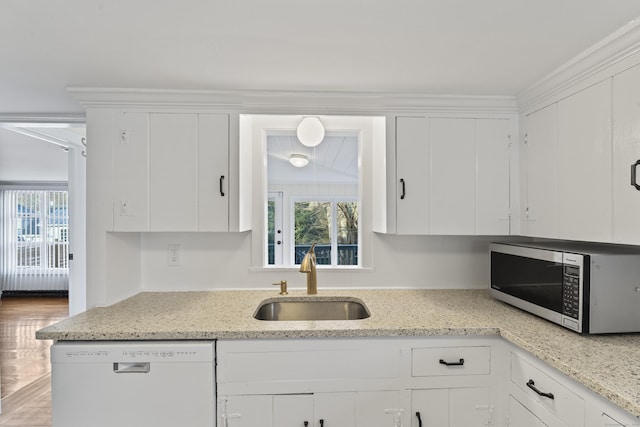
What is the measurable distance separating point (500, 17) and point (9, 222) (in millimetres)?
7969

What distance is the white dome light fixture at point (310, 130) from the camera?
207 centimetres

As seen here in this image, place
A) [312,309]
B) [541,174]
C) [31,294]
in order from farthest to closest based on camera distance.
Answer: [31,294] → [312,309] → [541,174]

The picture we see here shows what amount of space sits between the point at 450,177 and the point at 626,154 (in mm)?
741

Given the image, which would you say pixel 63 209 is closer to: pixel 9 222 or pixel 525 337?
pixel 9 222

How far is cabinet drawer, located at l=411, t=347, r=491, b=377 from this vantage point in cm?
143

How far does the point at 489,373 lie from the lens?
145 centimetres

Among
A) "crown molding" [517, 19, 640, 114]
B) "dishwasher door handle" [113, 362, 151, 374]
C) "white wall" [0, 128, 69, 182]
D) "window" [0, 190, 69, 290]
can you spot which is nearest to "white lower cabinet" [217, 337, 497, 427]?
"dishwasher door handle" [113, 362, 151, 374]

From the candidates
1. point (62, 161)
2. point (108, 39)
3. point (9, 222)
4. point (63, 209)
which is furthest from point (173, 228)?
point (9, 222)

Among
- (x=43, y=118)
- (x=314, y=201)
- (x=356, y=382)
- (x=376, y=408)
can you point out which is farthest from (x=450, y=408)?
(x=43, y=118)

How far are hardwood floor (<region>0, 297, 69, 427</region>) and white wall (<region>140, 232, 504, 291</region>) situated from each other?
1.30m

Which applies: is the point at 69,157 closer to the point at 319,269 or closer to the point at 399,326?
the point at 319,269

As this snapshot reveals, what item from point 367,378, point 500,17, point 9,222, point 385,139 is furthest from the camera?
point 9,222

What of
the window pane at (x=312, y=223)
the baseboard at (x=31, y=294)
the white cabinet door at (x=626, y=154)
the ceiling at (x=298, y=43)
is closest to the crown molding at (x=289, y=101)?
the ceiling at (x=298, y=43)

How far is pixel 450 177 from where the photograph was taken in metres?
1.84
